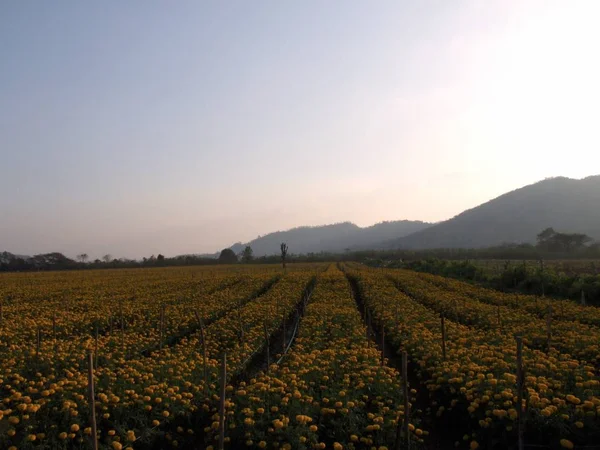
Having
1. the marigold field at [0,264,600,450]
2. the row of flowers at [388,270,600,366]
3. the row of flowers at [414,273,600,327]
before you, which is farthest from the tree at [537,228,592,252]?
the marigold field at [0,264,600,450]

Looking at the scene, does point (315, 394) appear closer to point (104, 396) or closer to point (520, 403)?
point (520, 403)

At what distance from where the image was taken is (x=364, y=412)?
21.4 feet

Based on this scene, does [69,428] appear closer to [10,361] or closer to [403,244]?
[10,361]

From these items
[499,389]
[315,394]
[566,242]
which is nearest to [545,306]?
[499,389]

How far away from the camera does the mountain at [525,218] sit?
5561 inches

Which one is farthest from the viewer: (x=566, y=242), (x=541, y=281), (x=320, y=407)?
(x=566, y=242)

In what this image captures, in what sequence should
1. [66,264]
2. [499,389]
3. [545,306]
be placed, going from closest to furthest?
[499,389], [545,306], [66,264]

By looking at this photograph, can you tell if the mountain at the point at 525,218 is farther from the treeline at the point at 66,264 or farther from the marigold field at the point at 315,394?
the marigold field at the point at 315,394

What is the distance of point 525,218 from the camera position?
513ft

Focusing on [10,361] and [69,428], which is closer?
[69,428]

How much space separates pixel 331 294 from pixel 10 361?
1469 cm

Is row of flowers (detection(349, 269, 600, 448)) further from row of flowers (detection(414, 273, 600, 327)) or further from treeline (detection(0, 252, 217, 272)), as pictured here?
treeline (detection(0, 252, 217, 272))

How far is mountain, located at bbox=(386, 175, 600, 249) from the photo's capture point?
463 ft

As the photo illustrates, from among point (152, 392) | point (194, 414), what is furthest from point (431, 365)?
point (152, 392)
